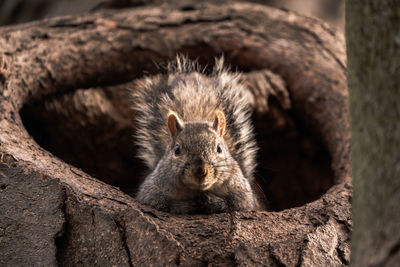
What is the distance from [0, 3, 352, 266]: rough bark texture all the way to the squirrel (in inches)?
8.8

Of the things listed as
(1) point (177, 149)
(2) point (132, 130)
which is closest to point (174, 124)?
(1) point (177, 149)

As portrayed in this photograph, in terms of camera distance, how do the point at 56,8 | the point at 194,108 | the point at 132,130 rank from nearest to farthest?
the point at 194,108
the point at 132,130
the point at 56,8

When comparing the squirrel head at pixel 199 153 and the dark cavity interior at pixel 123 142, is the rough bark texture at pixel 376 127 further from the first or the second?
the dark cavity interior at pixel 123 142

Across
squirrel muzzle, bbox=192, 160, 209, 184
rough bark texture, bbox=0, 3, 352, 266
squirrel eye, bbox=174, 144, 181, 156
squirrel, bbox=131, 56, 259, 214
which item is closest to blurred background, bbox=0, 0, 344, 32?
rough bark texture, bbox=0, 3, 352, 266

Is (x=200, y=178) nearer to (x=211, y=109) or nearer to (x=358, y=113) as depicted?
(x=211, y=109)

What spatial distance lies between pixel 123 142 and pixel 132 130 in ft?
0.38

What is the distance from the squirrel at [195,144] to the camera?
6.97 feet

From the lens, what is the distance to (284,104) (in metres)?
3.30

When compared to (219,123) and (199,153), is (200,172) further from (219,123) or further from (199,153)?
(219,123)

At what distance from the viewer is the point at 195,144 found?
6.98ft

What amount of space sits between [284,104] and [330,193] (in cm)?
117

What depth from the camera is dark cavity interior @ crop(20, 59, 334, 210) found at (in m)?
3.19

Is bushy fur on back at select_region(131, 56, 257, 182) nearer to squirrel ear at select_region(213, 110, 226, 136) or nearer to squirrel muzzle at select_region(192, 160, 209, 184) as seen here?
squirrel ear at select_region(213, 110, 226, 136)

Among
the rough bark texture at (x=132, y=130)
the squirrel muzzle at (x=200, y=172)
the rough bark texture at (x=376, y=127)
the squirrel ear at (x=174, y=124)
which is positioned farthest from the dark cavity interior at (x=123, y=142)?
the rough bark texture at (x=376, y=127)
